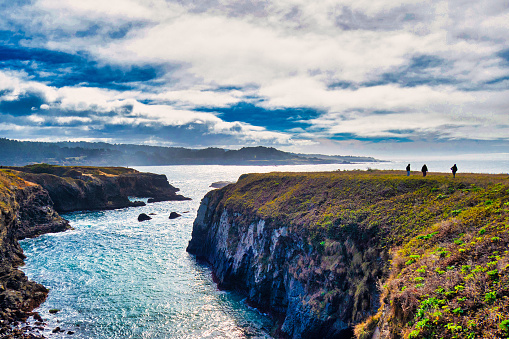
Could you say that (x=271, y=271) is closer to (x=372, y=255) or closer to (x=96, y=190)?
(x=372, y=255)

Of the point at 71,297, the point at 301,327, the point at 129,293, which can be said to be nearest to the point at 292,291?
the point at 301,327

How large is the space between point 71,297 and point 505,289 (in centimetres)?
4451

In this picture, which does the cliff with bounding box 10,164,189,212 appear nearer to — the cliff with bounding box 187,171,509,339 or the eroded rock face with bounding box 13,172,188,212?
the eroded rock face with bounding box 13,172,188,212

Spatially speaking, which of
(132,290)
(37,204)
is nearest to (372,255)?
(132,290)

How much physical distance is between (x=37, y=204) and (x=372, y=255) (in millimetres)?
83840

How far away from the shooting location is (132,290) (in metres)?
38.8

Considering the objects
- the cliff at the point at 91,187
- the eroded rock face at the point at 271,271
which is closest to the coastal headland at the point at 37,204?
the cliff at the point at 91,187

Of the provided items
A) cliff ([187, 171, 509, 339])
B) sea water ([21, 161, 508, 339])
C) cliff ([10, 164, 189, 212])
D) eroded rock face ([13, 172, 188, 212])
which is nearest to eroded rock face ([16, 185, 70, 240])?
sea water ([21, 161, 508, 339])

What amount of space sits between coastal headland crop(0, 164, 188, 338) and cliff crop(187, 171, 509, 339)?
2424 centimetres

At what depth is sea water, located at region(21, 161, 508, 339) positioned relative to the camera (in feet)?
99.6

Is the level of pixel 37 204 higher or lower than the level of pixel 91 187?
lower

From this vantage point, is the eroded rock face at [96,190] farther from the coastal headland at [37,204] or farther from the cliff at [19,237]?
the cliff at [19,237]

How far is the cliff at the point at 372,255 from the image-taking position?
13.4 m

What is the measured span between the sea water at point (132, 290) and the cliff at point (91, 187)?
119 ft
